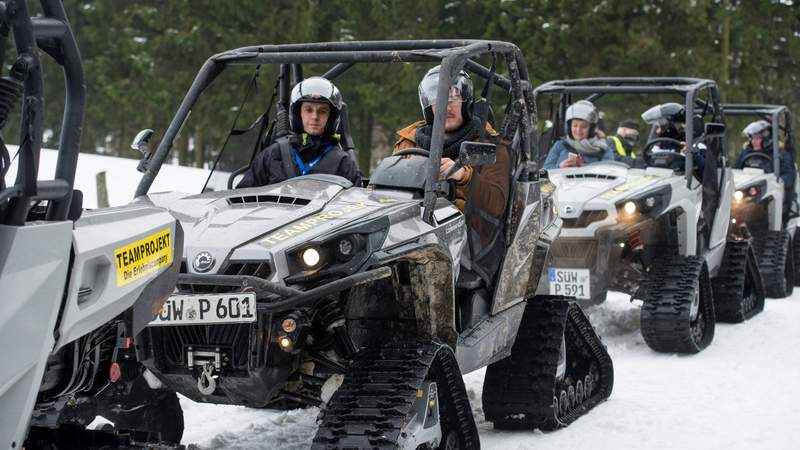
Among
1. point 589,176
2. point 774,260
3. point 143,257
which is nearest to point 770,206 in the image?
point 774,260

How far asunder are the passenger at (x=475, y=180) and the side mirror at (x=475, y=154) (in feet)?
1.43

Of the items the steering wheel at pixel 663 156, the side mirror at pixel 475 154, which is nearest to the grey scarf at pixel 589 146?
the steering wheel at pixel 663 156

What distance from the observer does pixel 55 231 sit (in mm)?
3127

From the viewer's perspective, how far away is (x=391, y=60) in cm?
654

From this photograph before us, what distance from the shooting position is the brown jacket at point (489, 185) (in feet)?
22.1

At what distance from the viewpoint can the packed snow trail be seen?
7.02 m

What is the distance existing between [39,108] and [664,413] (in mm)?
5588

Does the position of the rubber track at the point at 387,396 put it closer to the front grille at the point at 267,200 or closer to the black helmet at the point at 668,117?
the front grille at the point at 267,200

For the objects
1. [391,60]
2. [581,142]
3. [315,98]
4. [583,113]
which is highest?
[391,60]

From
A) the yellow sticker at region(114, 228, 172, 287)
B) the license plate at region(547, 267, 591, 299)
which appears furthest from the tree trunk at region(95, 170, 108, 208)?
the yellow sticker at region(114, 228, 172, 287)

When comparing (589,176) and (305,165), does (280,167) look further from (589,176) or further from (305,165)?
(589,176)

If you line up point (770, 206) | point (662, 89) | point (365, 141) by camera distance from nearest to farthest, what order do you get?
1. point (662, 89)
2. point (770, 206)
3. point (365, 141)

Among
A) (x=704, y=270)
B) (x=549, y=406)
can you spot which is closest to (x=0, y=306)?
(x=549, y=406)

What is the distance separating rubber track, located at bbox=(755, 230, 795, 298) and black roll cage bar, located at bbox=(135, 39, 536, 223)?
817 centimetres
